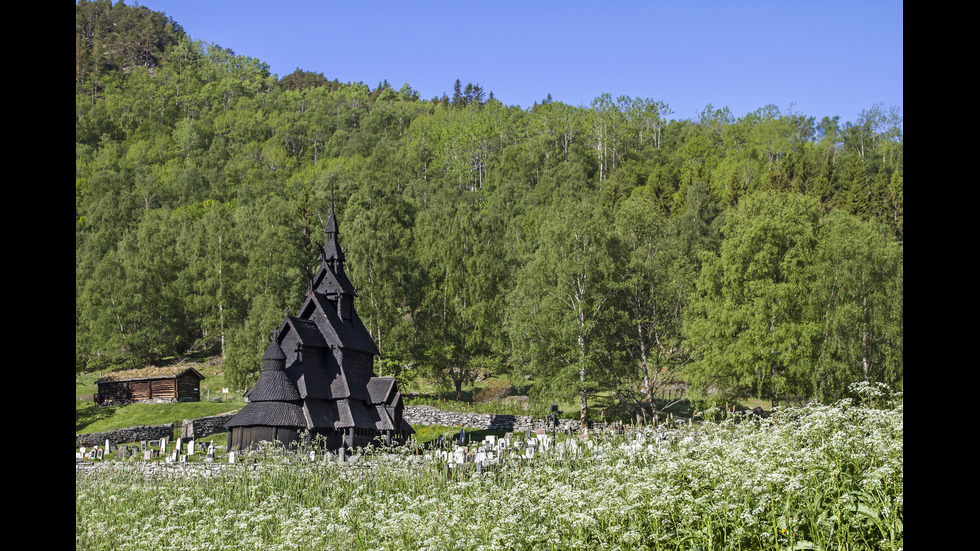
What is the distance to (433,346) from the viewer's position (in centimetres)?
4753

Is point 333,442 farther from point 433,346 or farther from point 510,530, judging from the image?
point 510,530

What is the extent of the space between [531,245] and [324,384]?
3035 centimetres

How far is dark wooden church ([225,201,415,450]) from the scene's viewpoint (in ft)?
97.1

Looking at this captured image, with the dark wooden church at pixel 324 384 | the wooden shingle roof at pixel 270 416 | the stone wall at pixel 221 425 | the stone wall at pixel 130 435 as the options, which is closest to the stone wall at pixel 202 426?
the stone wall at pixel 221 425

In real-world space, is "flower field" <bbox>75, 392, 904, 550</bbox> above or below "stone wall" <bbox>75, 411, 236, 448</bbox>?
above

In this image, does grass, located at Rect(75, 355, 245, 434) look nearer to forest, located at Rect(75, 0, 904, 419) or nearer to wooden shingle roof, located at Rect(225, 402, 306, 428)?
forest, located at Rect(75, 0, 904, 419)

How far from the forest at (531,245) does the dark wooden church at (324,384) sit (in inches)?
116

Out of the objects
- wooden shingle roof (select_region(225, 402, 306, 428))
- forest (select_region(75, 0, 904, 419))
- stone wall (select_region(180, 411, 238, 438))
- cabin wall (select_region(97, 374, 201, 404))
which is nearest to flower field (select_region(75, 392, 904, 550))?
forest (select_region(75, 0, 904, 419))

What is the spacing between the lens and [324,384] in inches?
1262

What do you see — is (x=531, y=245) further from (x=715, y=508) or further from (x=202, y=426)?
(x=715, y=508)

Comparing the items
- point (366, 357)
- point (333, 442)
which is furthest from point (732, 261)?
point (333, 442)

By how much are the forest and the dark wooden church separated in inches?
116

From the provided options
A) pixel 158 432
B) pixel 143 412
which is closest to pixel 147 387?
pixel 143 412

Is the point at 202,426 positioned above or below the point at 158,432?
above
